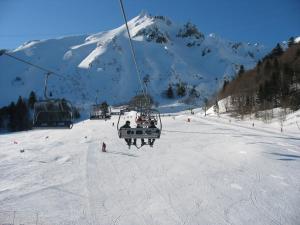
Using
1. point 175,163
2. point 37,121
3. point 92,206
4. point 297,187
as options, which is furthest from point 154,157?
point 37,121

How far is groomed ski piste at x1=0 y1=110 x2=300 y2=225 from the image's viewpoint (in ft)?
91.2

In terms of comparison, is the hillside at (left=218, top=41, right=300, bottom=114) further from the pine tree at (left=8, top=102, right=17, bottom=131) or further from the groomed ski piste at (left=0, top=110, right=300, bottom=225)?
the pine tree at (left=8, top=102, right=17, bottom=131)

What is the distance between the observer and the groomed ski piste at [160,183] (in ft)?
91.2

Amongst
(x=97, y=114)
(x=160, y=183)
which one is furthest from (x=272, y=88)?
(x=160, y=183)

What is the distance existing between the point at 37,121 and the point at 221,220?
612 inches

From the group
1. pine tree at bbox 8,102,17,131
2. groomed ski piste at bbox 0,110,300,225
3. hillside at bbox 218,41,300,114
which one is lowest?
groomed ski piste at bbox 0,110,300,225

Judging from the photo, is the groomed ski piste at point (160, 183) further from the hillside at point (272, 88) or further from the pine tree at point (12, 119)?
the pine tree at point (12, 119)

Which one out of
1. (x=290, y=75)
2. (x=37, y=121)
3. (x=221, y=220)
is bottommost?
(x=221, y=220)

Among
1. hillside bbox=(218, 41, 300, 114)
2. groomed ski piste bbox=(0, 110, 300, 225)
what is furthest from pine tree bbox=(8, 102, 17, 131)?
hillside bbox=(218, 41, 300, 114)

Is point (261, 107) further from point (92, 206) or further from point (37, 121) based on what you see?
point (37, 121)

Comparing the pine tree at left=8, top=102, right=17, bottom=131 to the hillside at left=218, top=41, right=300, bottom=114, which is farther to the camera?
the pine tree at left=8, top=102, right=17, bottom=131

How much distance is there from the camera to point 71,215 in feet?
94.5

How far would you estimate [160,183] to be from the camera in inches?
1377

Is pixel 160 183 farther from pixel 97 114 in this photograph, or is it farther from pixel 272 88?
pixel 272 88
